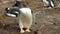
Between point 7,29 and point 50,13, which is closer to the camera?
point 7,29

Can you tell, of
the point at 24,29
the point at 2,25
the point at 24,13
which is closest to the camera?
the point at 24,13

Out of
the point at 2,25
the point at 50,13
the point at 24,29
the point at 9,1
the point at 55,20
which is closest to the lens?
the point at 24,29

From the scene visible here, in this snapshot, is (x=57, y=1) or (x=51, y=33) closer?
(x=51, y=33)

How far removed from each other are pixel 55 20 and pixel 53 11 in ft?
5.50

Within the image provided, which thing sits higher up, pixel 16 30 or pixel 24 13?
pixel 24 13

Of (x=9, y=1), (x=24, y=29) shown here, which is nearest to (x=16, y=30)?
(x=24, y=29)

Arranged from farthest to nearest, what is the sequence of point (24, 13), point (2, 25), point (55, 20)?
point (55, 20) → point (2, 25) → point (24, 13)

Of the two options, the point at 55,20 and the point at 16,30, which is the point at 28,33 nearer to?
the point at 16,30

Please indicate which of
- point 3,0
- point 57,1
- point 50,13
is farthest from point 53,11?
point 3,0

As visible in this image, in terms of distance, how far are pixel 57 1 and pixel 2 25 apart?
16.7ft

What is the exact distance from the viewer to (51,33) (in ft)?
17.3

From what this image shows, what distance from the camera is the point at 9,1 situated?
33.8ft

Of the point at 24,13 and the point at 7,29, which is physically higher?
the point at 24,13

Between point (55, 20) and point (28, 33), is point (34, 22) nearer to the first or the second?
point (55, 20)
